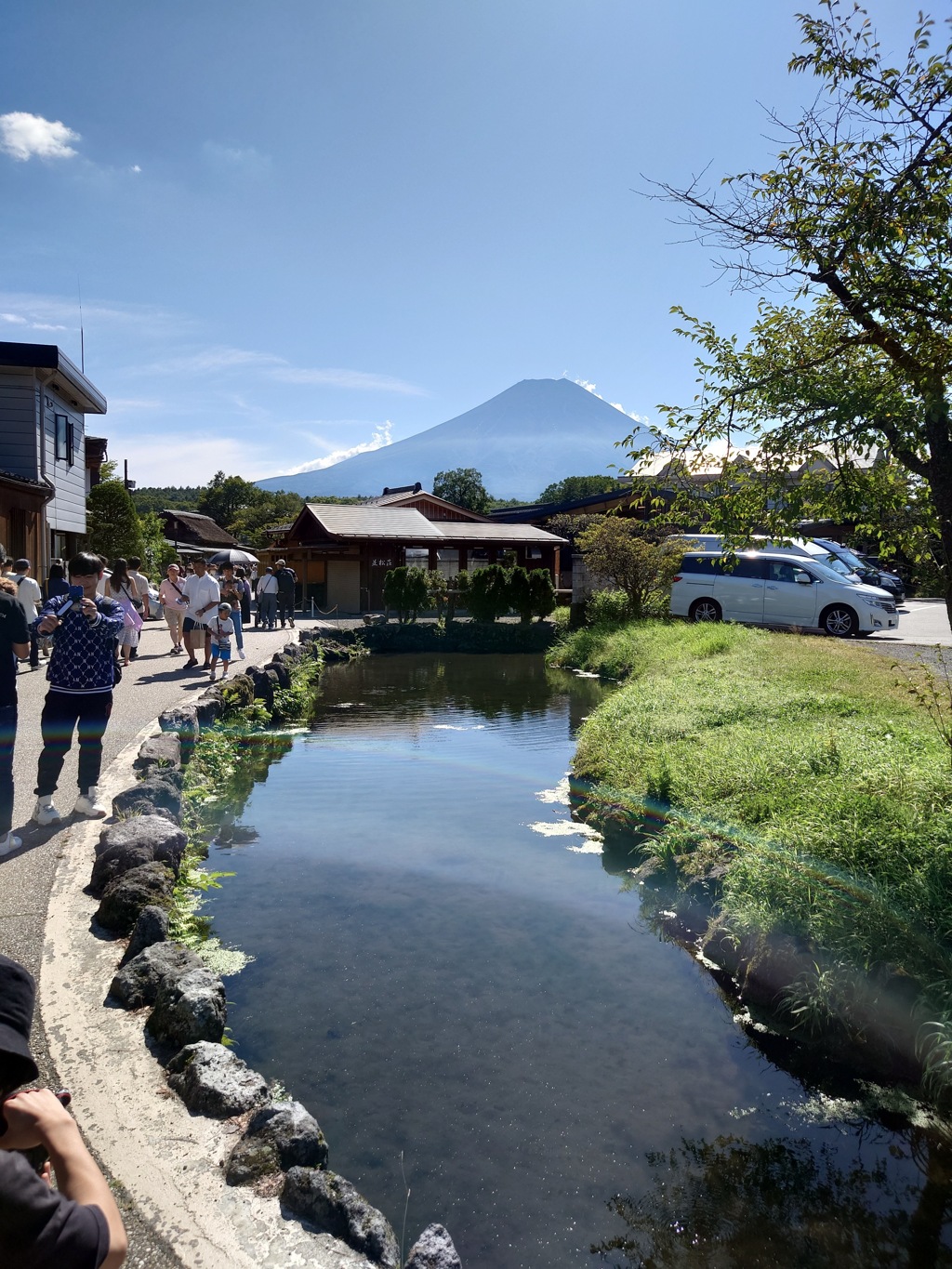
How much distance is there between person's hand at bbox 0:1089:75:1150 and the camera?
142cm

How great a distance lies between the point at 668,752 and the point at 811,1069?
419 cm

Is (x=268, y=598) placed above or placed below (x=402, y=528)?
below

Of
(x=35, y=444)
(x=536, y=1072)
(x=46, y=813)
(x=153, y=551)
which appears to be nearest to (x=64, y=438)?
(x=35, y=444)

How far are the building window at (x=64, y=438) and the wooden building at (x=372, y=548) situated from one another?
9.35 m

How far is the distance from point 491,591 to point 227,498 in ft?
130

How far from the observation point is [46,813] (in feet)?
19.6

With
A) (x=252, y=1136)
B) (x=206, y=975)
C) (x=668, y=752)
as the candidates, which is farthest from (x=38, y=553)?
(x=252, y=1136)

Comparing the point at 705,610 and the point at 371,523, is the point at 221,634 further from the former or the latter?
the point at 371,523

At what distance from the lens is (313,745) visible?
11.5 m

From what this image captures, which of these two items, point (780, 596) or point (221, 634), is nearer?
point (221, 634)

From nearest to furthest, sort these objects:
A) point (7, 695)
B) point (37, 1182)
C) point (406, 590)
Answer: point (37, 1182), point (7, 695), point (406, 590)

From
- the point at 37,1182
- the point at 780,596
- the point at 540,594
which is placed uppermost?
the point at 540,594

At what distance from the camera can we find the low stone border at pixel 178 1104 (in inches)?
102

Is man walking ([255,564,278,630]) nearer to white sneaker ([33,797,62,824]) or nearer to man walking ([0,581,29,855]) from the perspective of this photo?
white sneaker ([33,797,62,824])
